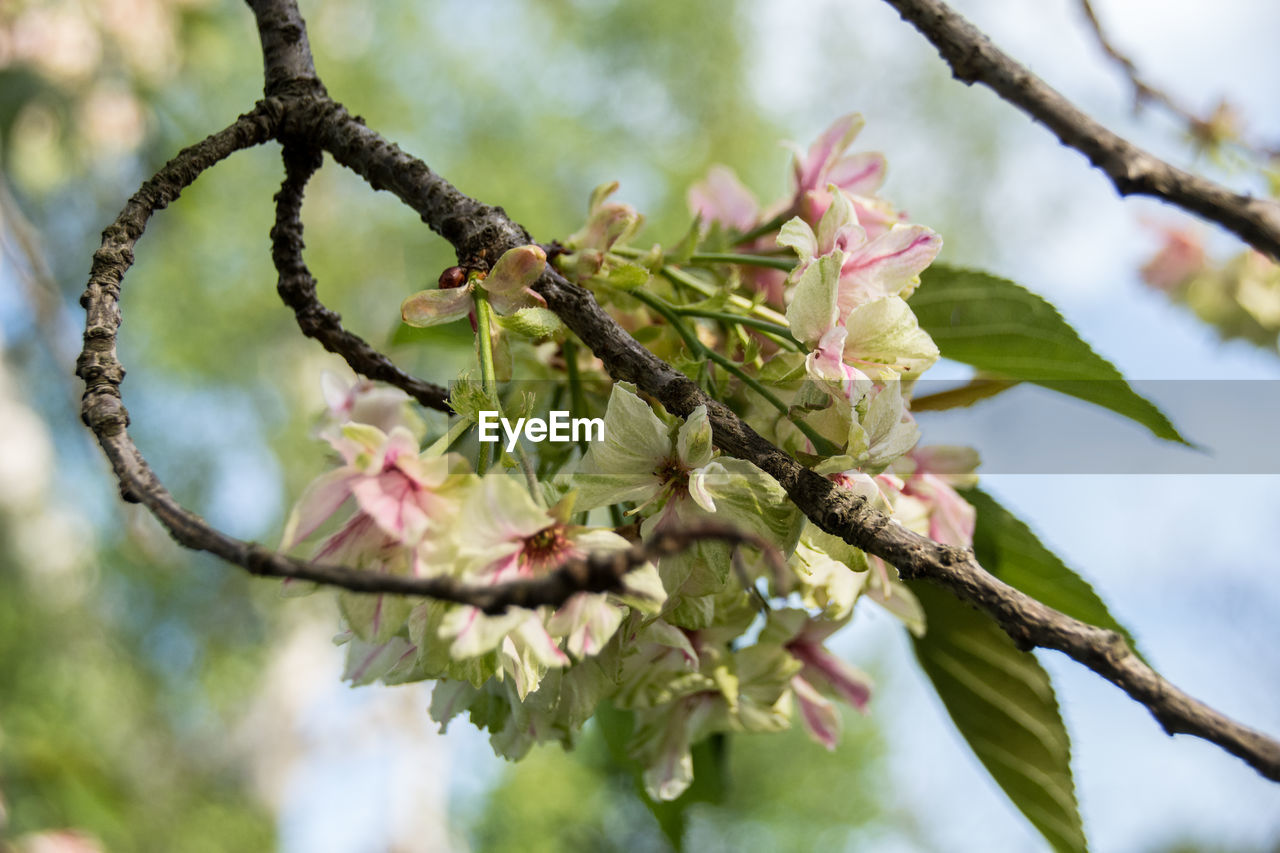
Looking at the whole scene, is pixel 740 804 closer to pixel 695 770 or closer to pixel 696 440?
pixel 695 770

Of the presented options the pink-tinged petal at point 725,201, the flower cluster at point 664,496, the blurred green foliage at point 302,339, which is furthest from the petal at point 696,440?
the blurred green foliage at point 302,339

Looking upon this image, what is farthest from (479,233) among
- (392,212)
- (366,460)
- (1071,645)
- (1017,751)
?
(392,212)

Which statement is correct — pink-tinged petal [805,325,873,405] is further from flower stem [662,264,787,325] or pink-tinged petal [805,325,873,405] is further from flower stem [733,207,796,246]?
flower stem [733,207,796,246]

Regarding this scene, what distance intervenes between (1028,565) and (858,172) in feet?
0.80

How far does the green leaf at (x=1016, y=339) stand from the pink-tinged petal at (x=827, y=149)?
89 millimetres

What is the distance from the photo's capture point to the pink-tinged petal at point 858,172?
527 mm

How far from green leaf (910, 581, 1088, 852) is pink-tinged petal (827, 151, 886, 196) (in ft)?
0.78

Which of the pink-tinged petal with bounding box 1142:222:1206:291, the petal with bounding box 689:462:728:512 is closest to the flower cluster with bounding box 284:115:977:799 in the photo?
the petal with bounding box 689:462:728:512

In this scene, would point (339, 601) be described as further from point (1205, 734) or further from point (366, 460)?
point (1205, 734)

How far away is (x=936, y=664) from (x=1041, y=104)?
0.32 meters

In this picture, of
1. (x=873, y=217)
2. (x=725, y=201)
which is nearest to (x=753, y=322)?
(x=873, y=217)

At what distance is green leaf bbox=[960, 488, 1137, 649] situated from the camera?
0.46m

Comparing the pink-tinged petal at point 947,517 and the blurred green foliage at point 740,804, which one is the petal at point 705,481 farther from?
the blurred green foliage at point 740,804

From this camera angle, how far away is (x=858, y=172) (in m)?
0.53
